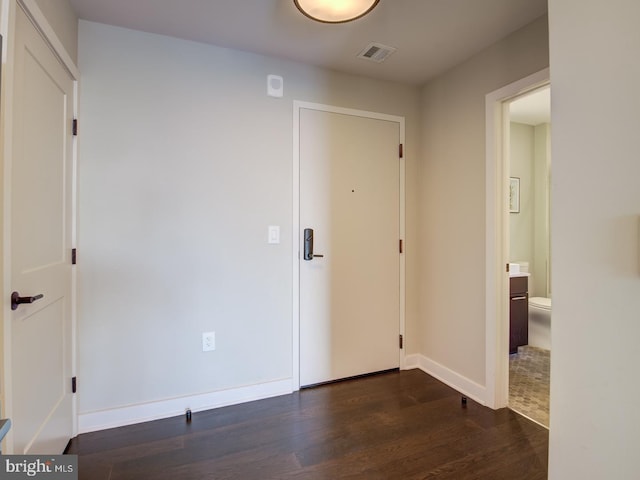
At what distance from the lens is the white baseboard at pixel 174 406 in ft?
6.24

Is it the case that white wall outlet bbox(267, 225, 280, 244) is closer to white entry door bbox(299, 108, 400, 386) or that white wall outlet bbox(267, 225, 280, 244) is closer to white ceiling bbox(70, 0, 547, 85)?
white entry door bbox(299, 108, 400, 386)

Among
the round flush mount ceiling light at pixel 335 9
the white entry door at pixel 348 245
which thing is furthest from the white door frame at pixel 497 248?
the round flush mount ceiling light at pixel 335 9

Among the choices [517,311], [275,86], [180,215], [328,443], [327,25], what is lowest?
[328,443]

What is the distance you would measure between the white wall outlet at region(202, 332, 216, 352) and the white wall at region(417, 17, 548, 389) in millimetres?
1753

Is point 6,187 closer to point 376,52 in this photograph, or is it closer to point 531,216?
point 376,52

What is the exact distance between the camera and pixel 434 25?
6.30 ft

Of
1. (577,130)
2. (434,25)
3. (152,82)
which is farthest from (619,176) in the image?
(152,82)

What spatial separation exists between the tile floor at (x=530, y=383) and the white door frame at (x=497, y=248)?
15cm

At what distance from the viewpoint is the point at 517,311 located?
3.17 meters

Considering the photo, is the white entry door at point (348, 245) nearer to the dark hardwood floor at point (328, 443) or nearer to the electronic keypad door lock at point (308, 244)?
the electronic keypad door lock at point (308, 244)

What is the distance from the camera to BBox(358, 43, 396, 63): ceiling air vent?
2136 millimetres

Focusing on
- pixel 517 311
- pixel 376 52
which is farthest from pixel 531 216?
pixel 376 52

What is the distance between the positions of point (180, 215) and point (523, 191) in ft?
12.7

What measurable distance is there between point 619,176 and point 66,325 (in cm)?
246
